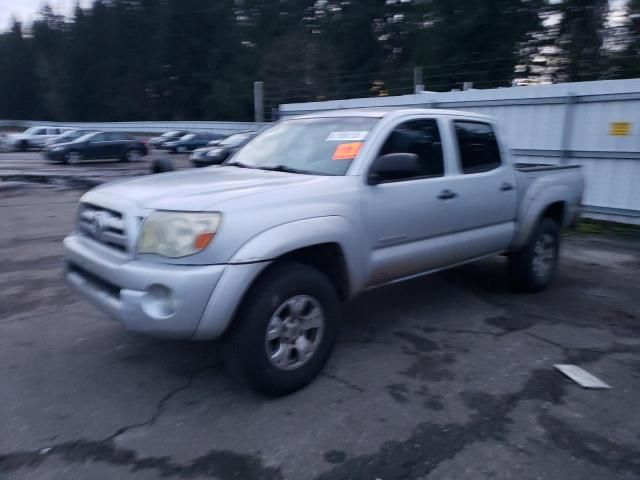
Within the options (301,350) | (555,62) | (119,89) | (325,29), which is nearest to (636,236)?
(301,350)

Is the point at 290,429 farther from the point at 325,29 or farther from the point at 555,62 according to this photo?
the point at 325,29

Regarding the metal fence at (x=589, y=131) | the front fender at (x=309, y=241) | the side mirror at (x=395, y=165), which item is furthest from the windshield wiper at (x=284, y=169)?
the metal fence at (x=589, y=131)

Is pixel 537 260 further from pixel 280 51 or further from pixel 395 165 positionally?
pixel 280 51

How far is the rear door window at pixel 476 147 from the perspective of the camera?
16.5 ft

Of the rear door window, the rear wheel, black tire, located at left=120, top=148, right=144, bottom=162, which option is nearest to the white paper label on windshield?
the rear door window

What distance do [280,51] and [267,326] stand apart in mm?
37329

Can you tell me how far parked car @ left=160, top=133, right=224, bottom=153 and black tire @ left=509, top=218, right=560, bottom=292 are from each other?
27.5 meters

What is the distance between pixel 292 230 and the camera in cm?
353

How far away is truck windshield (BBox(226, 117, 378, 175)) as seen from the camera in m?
4.25

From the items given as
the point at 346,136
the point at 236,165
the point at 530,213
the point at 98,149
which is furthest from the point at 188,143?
the point at 346,136

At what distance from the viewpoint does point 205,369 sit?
4.08 metres

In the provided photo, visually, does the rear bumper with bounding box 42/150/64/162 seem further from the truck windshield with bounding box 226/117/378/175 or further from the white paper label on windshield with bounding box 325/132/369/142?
the white paper label on windshield with bounding box 325/132/369/142

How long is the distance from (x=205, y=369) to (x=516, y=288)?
3.45 meters

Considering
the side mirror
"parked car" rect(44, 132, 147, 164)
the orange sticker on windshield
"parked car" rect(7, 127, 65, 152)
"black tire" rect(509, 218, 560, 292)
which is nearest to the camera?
the side mirror
